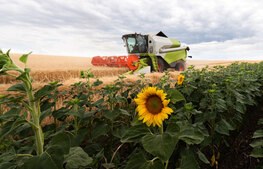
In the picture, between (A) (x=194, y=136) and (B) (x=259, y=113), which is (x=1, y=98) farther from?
(B) (x=259, y=113)

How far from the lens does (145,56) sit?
410 inches

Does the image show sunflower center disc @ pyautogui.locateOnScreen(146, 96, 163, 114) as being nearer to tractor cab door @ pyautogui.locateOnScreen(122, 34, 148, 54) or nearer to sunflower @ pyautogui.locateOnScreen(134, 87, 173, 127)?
sunflower @ pyautogui.locateOnScreen(134, 87, 173, 127)

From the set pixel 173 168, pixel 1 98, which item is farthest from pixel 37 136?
pixel 173 168

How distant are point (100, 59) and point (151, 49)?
4.22 meters

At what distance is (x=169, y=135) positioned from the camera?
0.79 m

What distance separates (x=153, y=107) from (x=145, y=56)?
31.8ft

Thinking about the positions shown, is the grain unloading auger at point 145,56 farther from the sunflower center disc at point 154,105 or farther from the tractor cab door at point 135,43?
the sunflower center disc at point 154,105

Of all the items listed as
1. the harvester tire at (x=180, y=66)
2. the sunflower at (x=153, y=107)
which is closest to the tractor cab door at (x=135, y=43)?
the harvester tire at (x=180, y=66)

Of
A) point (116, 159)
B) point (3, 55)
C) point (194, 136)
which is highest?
point (3, 55)

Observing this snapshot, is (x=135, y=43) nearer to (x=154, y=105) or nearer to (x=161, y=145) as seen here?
(x=154, y=105)

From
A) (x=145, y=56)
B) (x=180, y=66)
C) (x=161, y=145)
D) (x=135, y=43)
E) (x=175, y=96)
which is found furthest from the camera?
(x=180, y=66)

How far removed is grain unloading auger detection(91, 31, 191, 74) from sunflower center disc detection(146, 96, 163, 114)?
25.2 feet

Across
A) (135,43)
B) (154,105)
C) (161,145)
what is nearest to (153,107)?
(154,105)

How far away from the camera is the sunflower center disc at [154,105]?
3.12 ft
